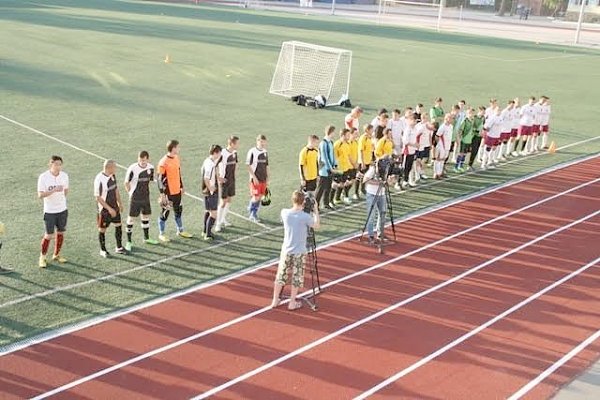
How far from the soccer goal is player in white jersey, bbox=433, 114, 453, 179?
898cm

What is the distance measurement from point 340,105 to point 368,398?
18424 millimetres

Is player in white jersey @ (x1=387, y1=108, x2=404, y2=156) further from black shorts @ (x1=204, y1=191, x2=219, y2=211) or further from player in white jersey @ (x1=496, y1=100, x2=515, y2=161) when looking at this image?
black shorts @ (x1=204, y1=191, x2=219, y2=211)

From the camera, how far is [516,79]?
3588 centimetres

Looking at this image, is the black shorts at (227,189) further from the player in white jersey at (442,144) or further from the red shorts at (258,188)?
the player in white jersey at (442,144)

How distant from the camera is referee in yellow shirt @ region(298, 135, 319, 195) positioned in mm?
13570

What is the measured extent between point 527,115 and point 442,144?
4.54 m

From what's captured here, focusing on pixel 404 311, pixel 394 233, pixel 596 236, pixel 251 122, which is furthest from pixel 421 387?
pixel 251 122

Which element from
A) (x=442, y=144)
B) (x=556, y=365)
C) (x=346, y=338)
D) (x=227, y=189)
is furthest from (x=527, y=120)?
(x=346, y=338)

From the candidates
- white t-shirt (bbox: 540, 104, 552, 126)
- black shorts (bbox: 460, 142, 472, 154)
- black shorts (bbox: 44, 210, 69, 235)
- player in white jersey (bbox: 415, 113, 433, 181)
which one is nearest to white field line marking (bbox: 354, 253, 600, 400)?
player in white jersey (bbox: 415, 113, 433, 181)

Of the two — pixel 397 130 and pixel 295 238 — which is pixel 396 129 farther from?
pixel 295 238

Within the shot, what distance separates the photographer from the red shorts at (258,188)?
13352mm

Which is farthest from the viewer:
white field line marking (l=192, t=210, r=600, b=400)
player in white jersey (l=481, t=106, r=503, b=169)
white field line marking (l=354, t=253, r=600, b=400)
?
player in white jersey (l=481, t=106, r=503, b=169)

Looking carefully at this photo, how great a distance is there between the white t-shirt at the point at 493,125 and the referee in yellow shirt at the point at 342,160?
553cm

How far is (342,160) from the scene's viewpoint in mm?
14727
